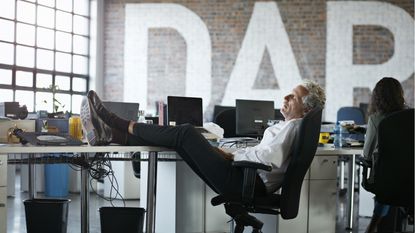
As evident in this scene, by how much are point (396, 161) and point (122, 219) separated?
165cm

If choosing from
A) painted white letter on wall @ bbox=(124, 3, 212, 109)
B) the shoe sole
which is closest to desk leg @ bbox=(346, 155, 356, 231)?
the shoe sole

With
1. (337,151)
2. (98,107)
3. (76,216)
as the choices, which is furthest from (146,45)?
(98,107)

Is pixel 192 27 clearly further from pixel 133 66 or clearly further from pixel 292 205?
pixel 292 205

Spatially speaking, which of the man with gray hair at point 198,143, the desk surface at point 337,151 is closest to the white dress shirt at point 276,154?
the man with gray hair at point 198,143

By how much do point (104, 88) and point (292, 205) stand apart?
778 centimetres

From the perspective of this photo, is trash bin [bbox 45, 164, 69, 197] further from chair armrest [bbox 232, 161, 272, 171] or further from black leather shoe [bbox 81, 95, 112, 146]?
chair armrest [bbox 232, 161, 272, 171]

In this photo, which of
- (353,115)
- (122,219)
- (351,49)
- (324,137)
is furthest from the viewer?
(351,49)

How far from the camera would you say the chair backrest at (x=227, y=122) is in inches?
230

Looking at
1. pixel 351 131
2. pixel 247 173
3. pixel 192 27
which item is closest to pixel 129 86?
pixel 192 27

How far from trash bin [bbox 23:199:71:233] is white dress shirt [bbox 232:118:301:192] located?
1239 millimetres

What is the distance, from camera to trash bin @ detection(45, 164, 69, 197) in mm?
6645

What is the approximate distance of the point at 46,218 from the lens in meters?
3.79

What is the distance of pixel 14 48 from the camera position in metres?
9.27

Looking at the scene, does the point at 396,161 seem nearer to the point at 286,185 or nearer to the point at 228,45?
the point at 286,185
